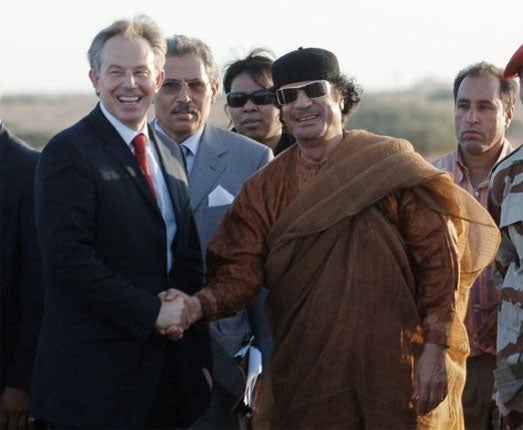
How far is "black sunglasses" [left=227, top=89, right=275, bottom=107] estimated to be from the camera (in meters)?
8.30


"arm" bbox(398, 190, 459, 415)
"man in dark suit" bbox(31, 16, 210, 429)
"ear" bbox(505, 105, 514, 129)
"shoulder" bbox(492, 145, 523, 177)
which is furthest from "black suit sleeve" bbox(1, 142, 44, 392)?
"ear" bbox(505, 105, 514, 129)

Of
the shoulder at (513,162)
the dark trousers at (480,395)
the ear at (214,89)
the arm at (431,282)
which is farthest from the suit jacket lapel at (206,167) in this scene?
the dark trousers at (480,395)

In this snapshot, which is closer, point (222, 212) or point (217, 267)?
point (217, 267)

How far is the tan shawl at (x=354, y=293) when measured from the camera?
6.15m

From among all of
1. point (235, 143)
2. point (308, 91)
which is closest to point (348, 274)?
point (308, 91)

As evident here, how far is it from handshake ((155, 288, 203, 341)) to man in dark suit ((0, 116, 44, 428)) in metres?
0.77

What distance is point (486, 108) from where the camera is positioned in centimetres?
802

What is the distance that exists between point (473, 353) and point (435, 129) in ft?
137

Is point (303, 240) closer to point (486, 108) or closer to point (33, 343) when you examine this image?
point (33, 343)

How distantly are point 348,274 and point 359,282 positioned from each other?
58mm

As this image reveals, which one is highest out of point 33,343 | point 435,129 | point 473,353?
point 33,343

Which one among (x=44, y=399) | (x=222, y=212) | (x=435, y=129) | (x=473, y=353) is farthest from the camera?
(x=435, y=129)

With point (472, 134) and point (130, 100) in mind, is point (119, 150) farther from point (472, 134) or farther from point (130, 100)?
point (472, 134)

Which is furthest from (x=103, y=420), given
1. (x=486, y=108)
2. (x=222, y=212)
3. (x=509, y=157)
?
(x=486, y=108)
